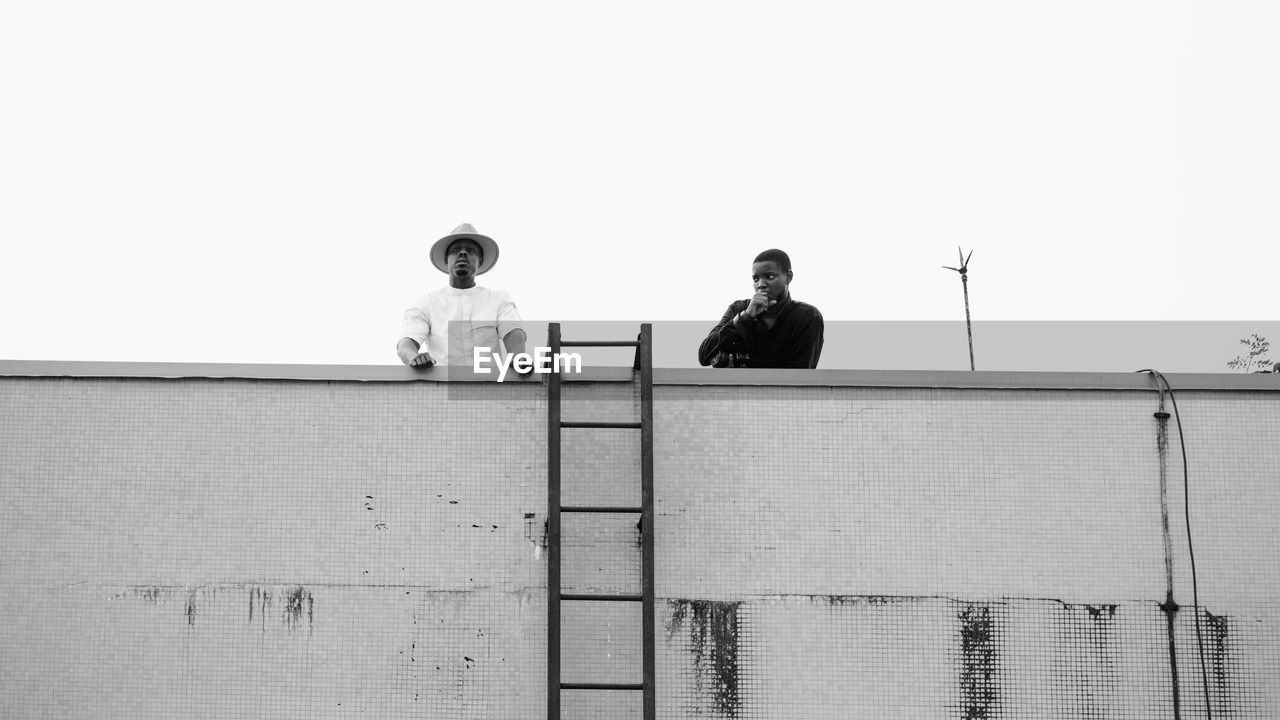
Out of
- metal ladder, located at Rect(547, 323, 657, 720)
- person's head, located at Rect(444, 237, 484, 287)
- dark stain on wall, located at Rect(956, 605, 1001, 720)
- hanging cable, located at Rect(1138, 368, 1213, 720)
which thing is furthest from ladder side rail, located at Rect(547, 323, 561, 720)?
hanging cable, located at Rect(1138, 368, 1213, 720)

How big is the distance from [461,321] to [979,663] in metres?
3.54

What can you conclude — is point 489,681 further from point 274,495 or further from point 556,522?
point 274,495

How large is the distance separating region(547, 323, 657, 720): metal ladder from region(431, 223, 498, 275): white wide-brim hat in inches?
72.9

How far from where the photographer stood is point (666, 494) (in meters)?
6.04

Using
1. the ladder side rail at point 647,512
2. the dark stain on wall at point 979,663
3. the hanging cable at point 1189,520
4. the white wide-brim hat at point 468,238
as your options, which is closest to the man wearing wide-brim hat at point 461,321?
the white wide-brim hat at point 468,238

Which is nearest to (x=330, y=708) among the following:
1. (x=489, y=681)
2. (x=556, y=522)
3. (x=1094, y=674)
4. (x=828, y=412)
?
(x=489, y=681)

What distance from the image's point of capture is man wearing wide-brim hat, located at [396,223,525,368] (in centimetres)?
691

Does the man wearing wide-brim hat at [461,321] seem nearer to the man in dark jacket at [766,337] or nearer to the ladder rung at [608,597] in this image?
the man in dark jacket at [766,337]

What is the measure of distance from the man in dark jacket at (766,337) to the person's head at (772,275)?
5 cm

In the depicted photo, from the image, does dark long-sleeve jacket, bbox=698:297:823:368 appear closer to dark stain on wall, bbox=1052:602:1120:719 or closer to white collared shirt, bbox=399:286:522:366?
white collared shirt, bbox=399:286:522:366

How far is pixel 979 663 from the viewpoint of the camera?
5879 mm

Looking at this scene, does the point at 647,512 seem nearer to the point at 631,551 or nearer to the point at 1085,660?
the point at 631,551

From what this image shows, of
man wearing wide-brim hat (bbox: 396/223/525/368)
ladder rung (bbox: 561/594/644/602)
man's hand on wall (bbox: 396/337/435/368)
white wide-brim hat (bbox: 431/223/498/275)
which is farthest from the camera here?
white wide-brim hat (bbox: 431/223/498/275)

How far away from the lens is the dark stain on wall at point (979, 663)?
5.83 m
